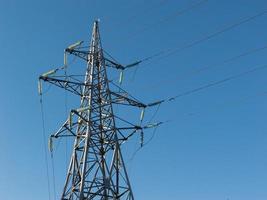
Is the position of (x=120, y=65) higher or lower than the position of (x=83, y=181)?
higher

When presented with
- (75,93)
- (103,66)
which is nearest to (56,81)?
(75,93)

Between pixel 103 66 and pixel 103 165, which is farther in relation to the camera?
pixel 103 66

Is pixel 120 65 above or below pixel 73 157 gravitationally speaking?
above

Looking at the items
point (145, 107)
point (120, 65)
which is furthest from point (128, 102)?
point (120, 65)

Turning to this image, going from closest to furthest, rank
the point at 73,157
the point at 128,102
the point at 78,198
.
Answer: the point at 78,198 → the point at 73,157 → the point at 128,102

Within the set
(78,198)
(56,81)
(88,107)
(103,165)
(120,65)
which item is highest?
(120,65)

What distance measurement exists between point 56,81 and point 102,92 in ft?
10.0

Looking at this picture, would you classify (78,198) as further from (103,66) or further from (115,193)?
(103,66)

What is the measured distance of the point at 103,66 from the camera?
3859 cm

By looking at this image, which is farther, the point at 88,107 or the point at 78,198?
the point at 88,107

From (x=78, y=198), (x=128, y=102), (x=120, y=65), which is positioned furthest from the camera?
(x=120, y=65)

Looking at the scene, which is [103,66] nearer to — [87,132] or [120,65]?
[120,65]

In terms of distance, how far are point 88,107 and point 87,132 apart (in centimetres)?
169

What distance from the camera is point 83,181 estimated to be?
3291cm
